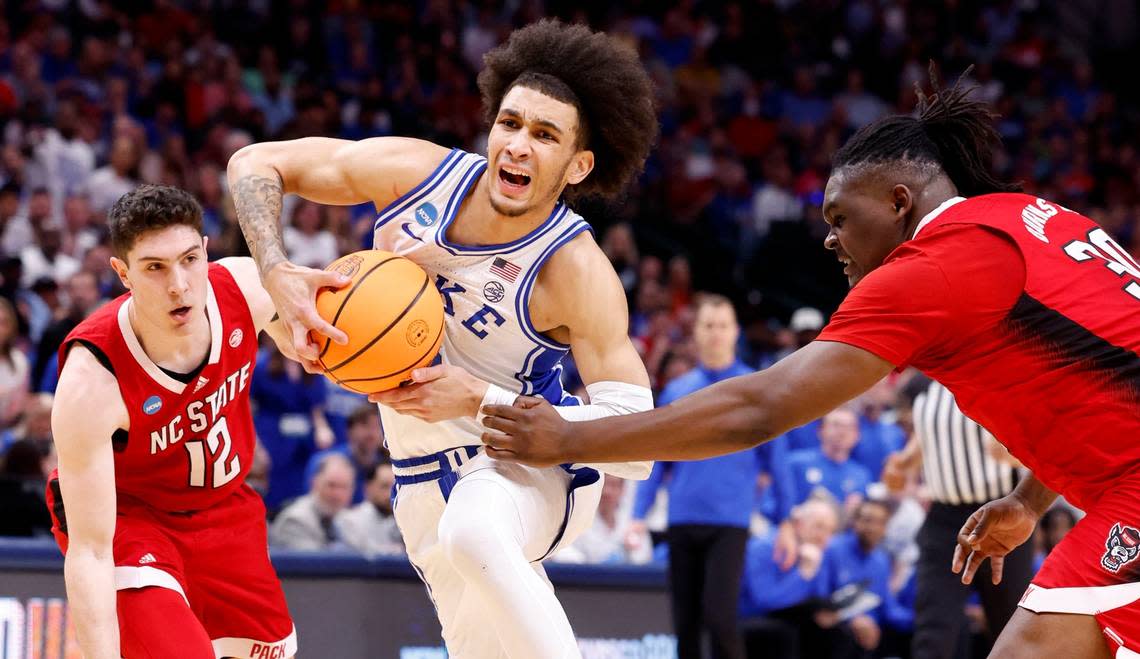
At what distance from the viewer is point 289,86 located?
13.3 meters

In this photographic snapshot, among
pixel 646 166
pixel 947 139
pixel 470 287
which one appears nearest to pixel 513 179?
pixel 470 287

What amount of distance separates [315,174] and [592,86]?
93 centimetres

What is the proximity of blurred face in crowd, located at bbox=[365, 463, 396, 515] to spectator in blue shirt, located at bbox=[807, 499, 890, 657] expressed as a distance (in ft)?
8.57

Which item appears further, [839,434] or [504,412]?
[839,434]

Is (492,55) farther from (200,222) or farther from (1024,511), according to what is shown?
(1024,511)

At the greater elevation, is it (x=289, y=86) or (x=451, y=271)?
(x=289, y=86)

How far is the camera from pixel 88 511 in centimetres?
447

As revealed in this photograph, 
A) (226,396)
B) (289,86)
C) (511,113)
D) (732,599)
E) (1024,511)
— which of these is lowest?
(732,599)

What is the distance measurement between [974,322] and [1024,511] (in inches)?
34.7

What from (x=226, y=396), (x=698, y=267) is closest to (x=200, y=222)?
(x=226, y=396)

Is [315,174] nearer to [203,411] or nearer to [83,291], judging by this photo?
[203,411]

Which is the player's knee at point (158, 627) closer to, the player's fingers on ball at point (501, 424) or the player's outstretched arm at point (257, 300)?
the player's outstretched arm at point (257, 300)

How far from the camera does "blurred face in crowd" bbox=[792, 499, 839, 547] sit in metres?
8.65

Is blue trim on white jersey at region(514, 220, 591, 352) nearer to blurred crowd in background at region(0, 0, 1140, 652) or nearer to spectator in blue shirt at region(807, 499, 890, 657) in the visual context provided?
blurred crowd in background at region(0, 0, 1140, 652)
